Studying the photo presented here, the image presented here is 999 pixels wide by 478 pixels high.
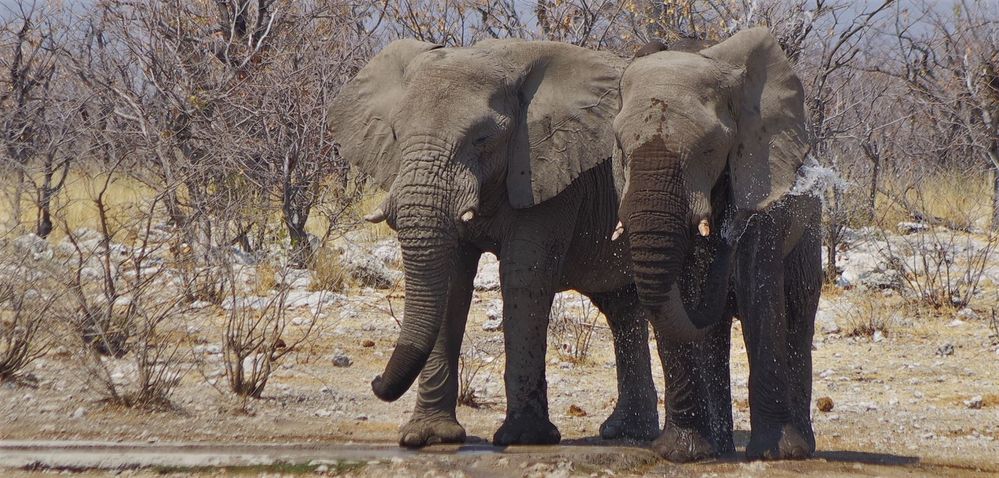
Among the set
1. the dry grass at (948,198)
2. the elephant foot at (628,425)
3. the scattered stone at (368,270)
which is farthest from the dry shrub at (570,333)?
the dry grass at (948,198)

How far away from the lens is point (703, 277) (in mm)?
5812

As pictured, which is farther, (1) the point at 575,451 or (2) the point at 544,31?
(2) the point at 544,31

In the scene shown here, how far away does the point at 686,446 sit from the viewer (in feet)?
18.8

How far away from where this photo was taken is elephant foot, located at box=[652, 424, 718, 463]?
5.73 metres

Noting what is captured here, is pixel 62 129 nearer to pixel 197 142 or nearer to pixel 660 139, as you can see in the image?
pixel 197 142

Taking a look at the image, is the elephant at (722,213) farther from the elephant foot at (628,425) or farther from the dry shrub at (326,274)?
the dry shrub at (326,274)

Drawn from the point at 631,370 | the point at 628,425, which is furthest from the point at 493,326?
the point at 628,425

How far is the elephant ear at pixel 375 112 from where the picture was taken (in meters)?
6.58

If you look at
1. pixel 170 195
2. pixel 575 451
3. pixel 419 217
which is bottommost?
pixel 575 451

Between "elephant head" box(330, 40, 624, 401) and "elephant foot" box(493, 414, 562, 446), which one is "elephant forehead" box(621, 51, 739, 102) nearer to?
"elephant head" box(330, 40, 624, 401)

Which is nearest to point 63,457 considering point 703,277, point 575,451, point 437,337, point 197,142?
point 437,337

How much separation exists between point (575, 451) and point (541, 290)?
758 mm

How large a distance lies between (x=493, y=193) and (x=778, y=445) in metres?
1.71

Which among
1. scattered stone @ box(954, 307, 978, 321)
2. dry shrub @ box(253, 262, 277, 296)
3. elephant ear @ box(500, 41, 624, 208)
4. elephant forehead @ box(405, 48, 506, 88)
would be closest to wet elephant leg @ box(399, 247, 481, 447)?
elephant ear @ box(500, 41, 624, 208)
